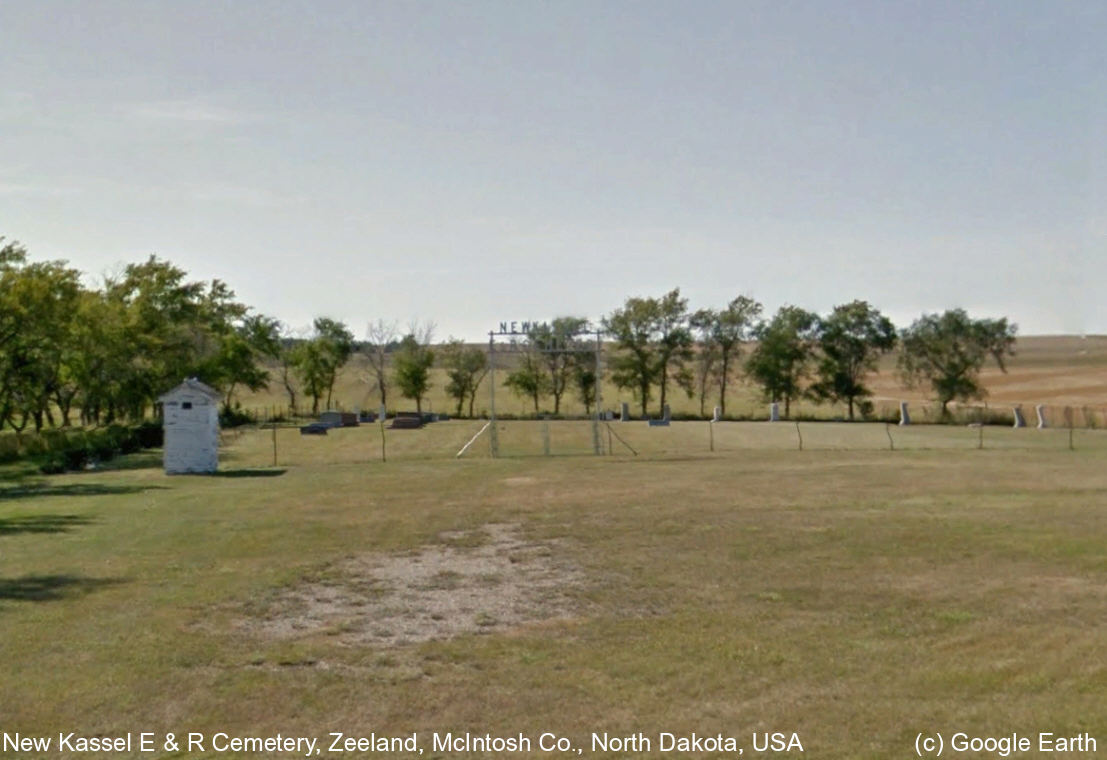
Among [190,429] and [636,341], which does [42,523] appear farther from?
[636,341]

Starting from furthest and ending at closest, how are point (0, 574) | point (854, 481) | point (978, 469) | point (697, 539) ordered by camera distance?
point (978, 469) < point (854, 481) < point (697, 539) < point (0, 574)

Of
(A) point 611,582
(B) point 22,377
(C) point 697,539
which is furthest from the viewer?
(B) point 22,377

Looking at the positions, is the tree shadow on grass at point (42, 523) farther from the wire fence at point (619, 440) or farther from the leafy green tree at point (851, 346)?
the leafy green tree at point (851, 346)

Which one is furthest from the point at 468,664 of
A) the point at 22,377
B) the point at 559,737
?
the point at 22,377

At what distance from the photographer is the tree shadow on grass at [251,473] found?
37625 millimetres

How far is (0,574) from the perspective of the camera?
17297 millimetres

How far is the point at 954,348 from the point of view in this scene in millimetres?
81938

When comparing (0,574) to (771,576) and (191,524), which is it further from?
(771,576)

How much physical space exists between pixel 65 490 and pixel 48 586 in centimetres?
1773

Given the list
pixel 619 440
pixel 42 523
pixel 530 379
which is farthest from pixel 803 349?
pixel 42 523

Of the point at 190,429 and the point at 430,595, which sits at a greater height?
the point at 190,429

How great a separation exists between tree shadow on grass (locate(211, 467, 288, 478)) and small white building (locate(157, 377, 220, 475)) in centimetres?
62

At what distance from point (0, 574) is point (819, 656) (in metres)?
12.1

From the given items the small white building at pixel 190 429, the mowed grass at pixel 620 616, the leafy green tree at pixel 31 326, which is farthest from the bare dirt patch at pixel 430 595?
the leafy green tree at pixel 31 326
